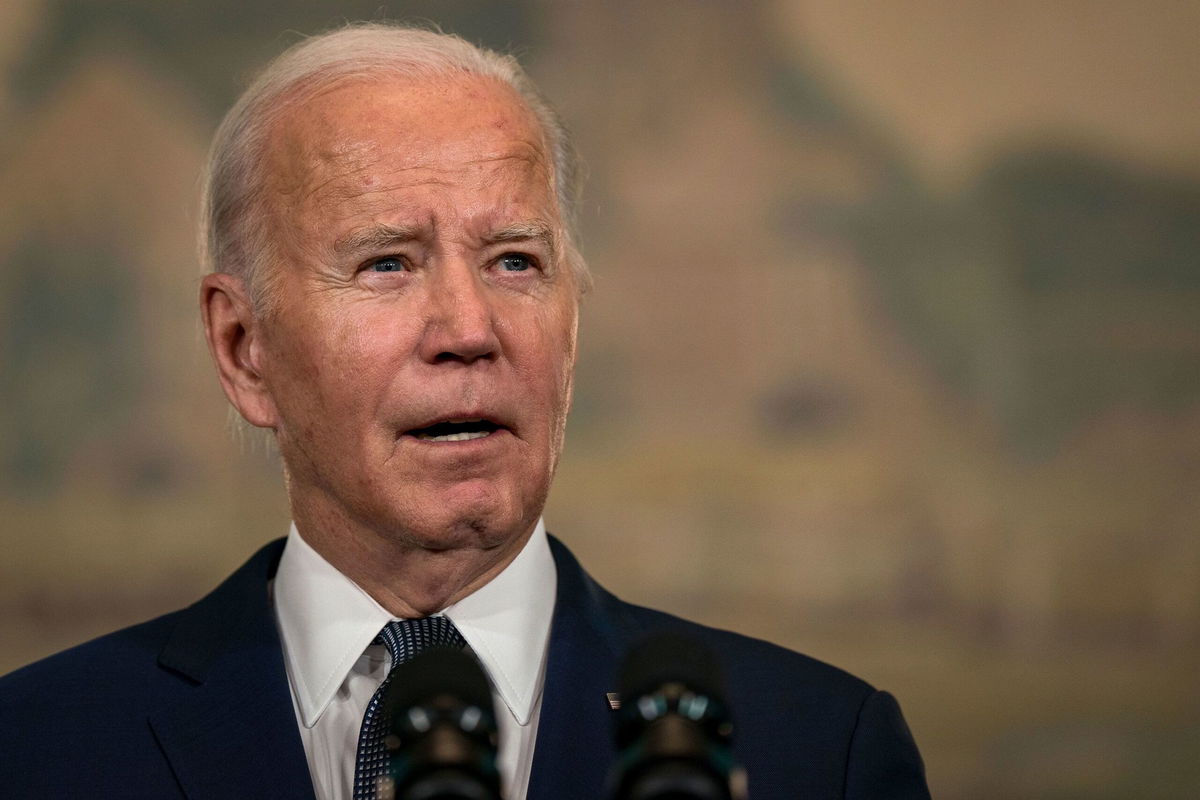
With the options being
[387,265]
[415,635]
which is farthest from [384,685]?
[387,265]

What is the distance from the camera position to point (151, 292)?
432cm

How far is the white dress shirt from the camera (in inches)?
88.8

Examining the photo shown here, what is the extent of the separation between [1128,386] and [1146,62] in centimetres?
100

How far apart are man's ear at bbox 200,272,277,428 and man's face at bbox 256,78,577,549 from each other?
41 millimetres

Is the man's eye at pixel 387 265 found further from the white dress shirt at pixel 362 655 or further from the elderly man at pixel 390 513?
the white dress shirt at pixel 362 655

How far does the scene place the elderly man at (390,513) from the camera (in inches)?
87.1

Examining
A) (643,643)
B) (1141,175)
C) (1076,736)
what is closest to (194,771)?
(643,643)

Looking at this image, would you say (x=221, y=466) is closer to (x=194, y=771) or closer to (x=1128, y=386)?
(x=194, y=771)

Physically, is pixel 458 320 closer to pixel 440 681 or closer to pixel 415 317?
pixel 415 317

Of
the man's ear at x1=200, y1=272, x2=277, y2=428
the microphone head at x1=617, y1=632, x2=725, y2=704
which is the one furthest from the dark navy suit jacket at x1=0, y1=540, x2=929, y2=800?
the microphone head at x1=617, y1=632, x2=725, y2=704

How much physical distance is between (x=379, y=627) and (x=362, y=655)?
5cm

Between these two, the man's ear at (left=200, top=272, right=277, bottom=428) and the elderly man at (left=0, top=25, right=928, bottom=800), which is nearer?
the elderly man at (left=0, top=25, right=928, bottom=800)

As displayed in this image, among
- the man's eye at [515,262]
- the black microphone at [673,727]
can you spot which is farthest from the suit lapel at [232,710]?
the black microphone at [673,727]

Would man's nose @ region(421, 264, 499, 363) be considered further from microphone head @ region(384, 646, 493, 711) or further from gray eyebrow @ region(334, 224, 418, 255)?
microphone head @ region(384, 646, 493, 711)
